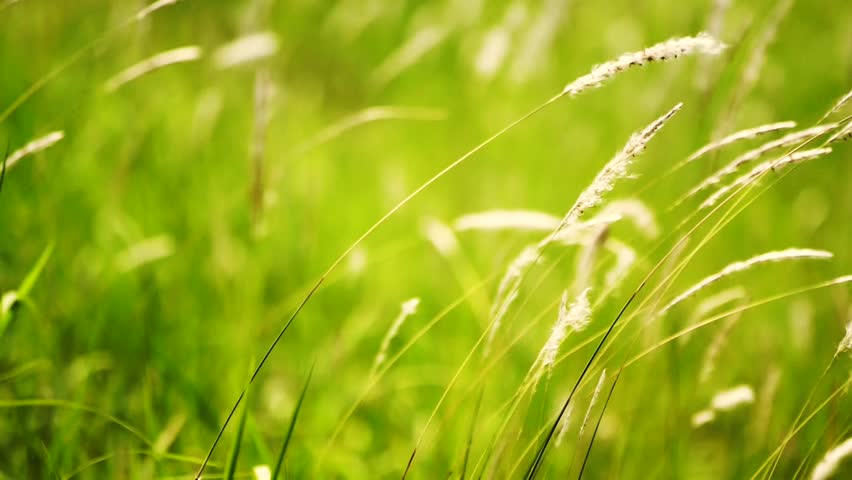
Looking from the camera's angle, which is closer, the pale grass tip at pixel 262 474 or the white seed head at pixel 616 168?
the white seed head at pixel 616 168

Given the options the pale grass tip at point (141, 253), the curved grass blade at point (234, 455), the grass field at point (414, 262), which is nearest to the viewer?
the curved grass blade at point (234, 455)

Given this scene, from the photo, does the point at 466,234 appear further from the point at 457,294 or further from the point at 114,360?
the point at 114,360

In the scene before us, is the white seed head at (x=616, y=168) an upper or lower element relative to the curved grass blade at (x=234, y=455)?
upper

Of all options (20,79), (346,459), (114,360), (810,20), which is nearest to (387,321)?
(346,459)

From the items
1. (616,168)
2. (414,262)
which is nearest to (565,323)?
(616,168)

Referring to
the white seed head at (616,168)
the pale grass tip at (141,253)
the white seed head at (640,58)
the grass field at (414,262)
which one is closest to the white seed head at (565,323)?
the grass field at (414,262)

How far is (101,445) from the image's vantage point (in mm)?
1289

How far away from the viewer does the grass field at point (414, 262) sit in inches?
37.8

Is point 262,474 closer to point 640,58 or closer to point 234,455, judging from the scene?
point 234,455

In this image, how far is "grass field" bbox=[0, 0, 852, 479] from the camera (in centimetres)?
96

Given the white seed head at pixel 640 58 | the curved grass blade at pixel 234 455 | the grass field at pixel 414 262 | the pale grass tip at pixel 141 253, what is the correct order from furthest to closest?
the pale grass tip at pixel 141 253 < the grass field at pixel 414 262 < the curved grass blade at pixel 234 455 < the white seed head at pixel 640 58

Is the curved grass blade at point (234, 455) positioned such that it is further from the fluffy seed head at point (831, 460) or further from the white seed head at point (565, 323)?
the fluffy seed head at point (831, 460)

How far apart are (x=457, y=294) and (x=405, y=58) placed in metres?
0.91

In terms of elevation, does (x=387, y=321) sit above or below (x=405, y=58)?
below
